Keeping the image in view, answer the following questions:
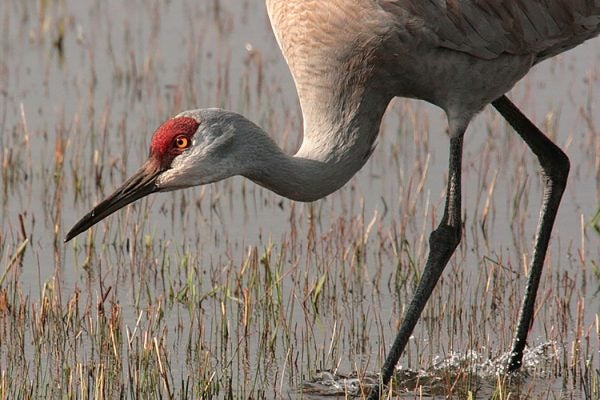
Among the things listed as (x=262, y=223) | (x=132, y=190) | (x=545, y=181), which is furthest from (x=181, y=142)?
(x=262, y=223)

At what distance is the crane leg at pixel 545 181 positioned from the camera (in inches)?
312

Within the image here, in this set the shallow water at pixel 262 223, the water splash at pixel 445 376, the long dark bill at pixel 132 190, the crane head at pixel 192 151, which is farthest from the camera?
the shallow water at pixel 262 223

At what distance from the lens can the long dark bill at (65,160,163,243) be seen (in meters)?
7.05

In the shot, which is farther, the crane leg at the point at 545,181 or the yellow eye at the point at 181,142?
the crane leg at the point at 545,181

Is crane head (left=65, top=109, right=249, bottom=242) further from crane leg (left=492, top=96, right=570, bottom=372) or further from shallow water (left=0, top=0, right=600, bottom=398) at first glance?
crane leg (left=492, top=96, right=570, bottom=372)

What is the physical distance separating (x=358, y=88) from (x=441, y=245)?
34.7 inches

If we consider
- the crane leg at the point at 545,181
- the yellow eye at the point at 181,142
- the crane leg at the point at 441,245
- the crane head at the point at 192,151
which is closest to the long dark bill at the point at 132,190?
the crane head at the point at 192,151

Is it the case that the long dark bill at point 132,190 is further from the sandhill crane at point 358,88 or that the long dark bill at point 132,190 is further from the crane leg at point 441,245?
the crane leg at point 441,245

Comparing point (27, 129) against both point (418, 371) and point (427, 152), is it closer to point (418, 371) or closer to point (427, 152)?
point (427, 152)

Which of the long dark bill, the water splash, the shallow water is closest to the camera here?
the long dark bill

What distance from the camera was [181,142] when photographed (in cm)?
697

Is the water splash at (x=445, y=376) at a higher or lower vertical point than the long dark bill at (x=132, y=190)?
lower

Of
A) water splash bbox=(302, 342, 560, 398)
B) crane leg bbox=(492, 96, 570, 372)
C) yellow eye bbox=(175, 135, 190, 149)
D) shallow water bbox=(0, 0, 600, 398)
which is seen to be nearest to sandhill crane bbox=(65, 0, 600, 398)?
yellow eye bbox=(175, 135, 190, 149)

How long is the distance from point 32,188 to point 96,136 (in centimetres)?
109
